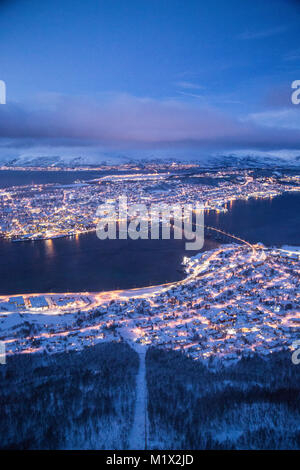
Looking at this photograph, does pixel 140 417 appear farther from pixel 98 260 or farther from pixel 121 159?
pixel 121 159

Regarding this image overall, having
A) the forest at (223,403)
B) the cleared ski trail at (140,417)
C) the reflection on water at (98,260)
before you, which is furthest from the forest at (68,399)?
the reflection on water at (98,260)

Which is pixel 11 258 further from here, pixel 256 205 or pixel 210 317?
pixel 256 205

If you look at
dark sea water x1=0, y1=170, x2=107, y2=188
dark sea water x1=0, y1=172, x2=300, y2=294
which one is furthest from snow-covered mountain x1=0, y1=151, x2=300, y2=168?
dark sea water x1=0, y1=172, x2=300, y2=294

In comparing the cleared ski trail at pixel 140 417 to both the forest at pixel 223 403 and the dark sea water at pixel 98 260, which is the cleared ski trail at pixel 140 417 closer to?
the forest at pixel 223 403

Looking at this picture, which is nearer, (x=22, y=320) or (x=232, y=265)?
(x=22, y=320)

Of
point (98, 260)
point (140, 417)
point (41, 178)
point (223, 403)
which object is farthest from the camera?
point (41, 178)

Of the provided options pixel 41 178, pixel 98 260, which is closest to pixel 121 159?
pixel 41 178

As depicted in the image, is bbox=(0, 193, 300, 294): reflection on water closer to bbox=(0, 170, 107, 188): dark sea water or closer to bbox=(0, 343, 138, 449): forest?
bbox=(0, 343, 138, 449): forest

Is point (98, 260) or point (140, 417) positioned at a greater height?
point (98, 260)
